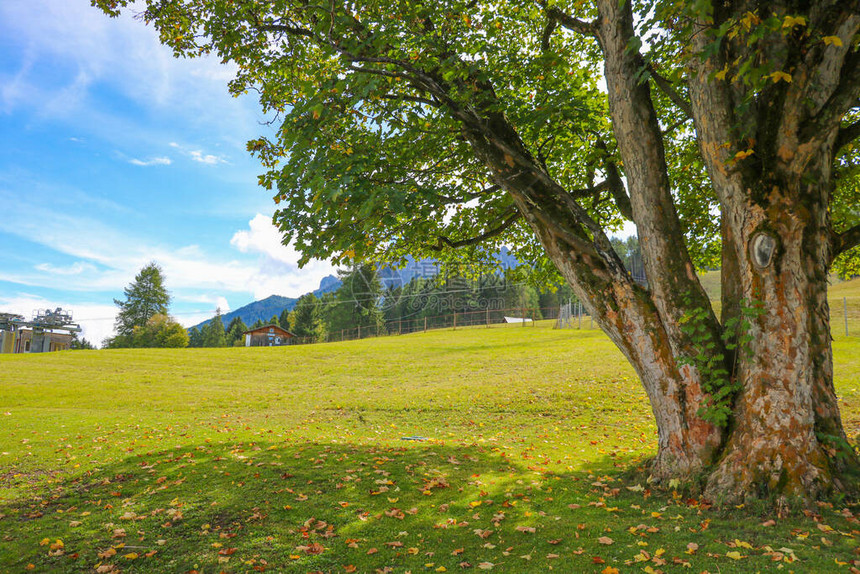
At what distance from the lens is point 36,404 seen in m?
17.0

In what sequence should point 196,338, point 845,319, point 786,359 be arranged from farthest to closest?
point 196,338 < point 845,319 < point 786,359

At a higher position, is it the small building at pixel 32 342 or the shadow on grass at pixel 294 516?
the small building at pixel 32 342

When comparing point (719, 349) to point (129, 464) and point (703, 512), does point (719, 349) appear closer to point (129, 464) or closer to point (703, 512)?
point (703, 512)

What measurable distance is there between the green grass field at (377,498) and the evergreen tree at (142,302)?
62.4 meters

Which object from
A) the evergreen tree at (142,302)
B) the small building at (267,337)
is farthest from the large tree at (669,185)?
the evergreen tree at (142,302)

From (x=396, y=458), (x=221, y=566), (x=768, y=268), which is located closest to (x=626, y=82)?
(x=768, y=268)

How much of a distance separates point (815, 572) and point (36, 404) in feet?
72.0

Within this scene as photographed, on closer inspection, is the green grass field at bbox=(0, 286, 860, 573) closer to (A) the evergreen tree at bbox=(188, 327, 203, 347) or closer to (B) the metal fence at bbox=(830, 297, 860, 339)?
(B) the metal fence at bbox=(830, 297, 860, 339)

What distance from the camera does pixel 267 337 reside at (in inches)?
2721

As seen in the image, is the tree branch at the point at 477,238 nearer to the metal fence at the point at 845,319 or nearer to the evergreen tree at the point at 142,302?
the metal fence at the point at 845,319

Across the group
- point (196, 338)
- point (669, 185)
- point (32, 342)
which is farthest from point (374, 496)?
point (196, 338)

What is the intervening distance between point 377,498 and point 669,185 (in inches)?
240

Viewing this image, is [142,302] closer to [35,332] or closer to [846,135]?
[35,332]

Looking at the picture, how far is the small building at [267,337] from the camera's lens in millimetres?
68375
